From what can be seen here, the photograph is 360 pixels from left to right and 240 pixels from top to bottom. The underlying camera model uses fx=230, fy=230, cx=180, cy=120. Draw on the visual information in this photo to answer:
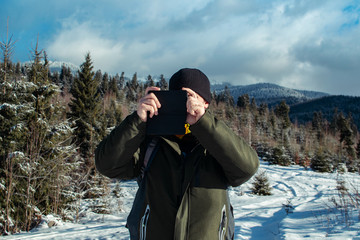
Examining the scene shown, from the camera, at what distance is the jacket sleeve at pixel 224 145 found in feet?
4.25

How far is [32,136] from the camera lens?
333 inches

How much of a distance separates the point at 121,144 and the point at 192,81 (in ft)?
2.10

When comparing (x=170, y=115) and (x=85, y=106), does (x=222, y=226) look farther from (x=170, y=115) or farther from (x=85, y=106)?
(x=85, y=106)

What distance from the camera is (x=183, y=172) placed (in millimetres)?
1429

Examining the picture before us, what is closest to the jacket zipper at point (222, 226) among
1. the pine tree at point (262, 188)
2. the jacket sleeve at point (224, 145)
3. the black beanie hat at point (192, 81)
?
the jacket sleeve at point (224, 145)

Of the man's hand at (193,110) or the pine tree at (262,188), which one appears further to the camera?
the pine tree at (262,188)

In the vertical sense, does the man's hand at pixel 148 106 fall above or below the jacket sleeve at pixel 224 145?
above

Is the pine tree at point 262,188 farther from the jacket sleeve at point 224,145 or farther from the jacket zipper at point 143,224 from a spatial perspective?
the jacket zipper at point 143,224

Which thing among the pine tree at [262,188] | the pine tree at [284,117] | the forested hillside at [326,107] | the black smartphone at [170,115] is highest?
the forested hillside at [326,107]

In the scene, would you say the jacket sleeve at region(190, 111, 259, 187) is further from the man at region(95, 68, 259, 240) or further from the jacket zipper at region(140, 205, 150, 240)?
the jacket zipper at region(140, 205, 150, 240)

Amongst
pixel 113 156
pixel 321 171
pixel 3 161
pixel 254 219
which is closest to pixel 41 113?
pixel 3 161

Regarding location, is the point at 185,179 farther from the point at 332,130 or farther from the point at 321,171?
the point at 332,130

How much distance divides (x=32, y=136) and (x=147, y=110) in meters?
8.89

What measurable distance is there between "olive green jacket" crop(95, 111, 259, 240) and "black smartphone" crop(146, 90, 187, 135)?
0.07 meters
